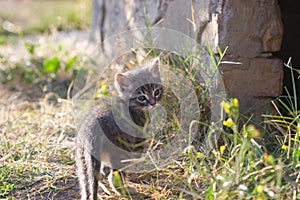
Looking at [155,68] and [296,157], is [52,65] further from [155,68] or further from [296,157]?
[296,157]

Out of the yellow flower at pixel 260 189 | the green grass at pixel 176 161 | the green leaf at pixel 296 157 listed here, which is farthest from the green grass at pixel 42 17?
the yellow flower at pixel 260 189

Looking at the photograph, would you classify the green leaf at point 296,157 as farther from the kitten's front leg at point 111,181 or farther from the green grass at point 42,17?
the green grass at point 42,17

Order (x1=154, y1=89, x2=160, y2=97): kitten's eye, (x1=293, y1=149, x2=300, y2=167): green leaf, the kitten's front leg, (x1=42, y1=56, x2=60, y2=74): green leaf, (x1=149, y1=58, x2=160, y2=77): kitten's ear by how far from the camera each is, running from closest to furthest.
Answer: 1. (x1=293, y1=149, x2=300, y2=167): green leaf
2. the kitten's front leg
3. (x1=154, y1=89, x2=160, y2=97): kitten's eye
4. (x1=149, y1=58, x2=160, y2=77): kitten's ear
5. (x1=42, y1=56, x2=60, y2=74): green leaf

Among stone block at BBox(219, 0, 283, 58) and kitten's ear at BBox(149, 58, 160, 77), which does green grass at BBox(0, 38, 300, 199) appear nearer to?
stone block at BBox(219, 0, 283, 58)

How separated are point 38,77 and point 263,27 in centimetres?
311

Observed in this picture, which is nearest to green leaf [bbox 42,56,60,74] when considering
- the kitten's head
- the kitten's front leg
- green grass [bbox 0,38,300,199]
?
green grass [bbox 0,38,300,199]

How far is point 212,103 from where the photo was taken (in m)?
4.02

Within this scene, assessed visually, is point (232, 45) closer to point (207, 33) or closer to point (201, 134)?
point (207, 33)

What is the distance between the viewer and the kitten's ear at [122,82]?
3951 millimetres

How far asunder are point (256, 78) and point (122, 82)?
3.19 feet

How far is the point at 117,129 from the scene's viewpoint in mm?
3611

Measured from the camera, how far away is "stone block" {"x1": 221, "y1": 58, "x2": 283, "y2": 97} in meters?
4.08

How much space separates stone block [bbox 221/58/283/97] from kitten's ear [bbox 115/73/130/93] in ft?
2.28

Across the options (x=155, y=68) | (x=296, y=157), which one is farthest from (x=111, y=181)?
(x=296, y=157)
